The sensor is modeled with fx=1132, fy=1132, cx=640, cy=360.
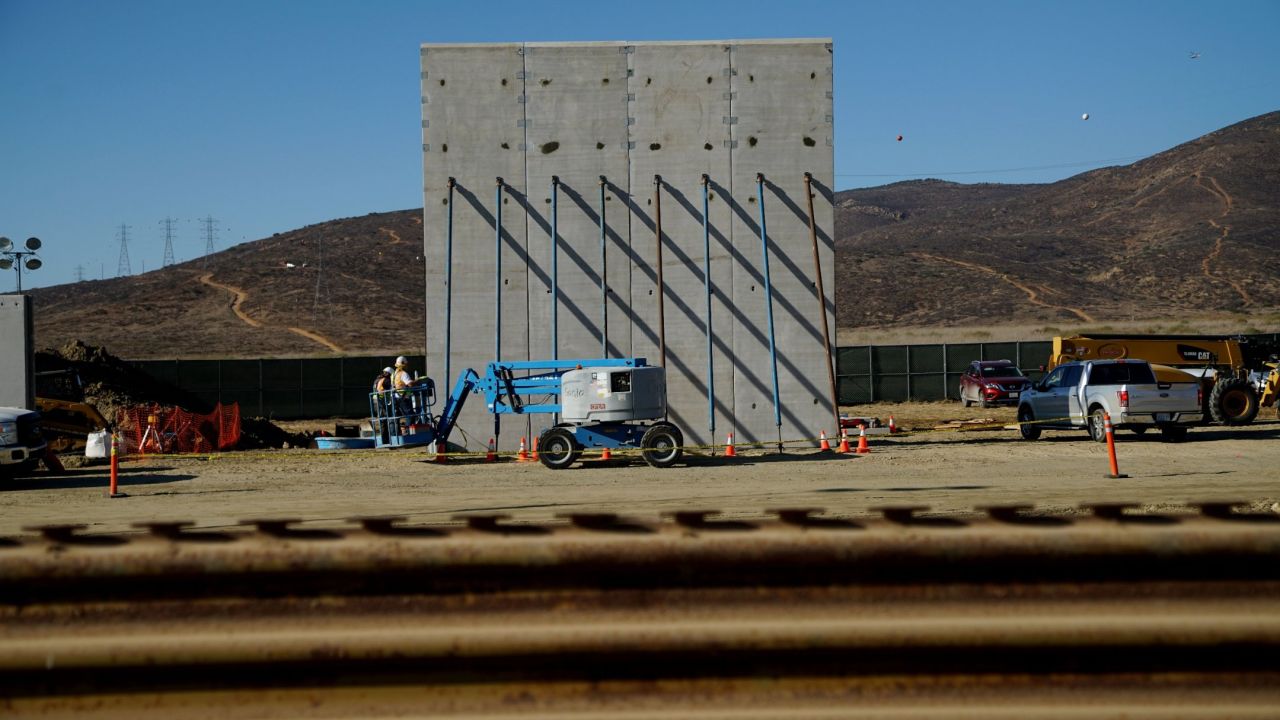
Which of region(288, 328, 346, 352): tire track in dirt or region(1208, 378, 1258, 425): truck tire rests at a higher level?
region(288, 328, 346, 352): tire track in dirt

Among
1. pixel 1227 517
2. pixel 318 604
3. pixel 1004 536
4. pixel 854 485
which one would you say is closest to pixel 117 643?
A: pixel 318 604

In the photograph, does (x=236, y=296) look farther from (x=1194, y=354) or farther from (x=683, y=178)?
(x=1194, y=354)

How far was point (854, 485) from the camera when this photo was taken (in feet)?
60.5

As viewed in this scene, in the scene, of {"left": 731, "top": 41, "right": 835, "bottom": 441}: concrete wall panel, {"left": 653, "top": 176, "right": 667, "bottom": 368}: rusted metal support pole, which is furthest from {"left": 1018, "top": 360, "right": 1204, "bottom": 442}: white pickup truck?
{"left": 653, "top": 176, "right": 667, "bottom": 368}: rusted metal support pole

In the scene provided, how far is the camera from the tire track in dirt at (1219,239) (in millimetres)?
90625

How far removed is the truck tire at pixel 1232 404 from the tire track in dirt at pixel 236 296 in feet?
230

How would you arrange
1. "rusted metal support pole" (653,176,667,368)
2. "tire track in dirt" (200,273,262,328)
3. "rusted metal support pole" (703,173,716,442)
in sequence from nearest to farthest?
"rusted metal support pole" (653,176,667,368) < "rusted metal support pole" (703,173,716,442) < "tire track in dirt" (200,273,262,328)

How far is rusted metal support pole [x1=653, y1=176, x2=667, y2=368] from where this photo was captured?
27.8 meters

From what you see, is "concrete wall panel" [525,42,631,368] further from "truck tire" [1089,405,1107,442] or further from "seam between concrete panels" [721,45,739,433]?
"truck tire" [1089,405,1107,442]

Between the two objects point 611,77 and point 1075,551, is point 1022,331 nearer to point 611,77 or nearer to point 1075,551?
point 611,77

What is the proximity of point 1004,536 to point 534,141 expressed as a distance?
86.0 ft

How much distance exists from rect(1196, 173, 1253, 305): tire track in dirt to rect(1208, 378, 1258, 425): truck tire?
209 ft

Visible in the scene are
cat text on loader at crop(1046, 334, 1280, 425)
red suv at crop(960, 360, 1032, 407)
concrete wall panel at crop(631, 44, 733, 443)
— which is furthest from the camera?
red suv at crop(960, 360, 1032, 407)

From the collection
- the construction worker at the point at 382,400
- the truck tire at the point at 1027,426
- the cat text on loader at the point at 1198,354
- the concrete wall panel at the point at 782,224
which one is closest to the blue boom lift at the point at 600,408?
the construction worker at the point at 382,400
